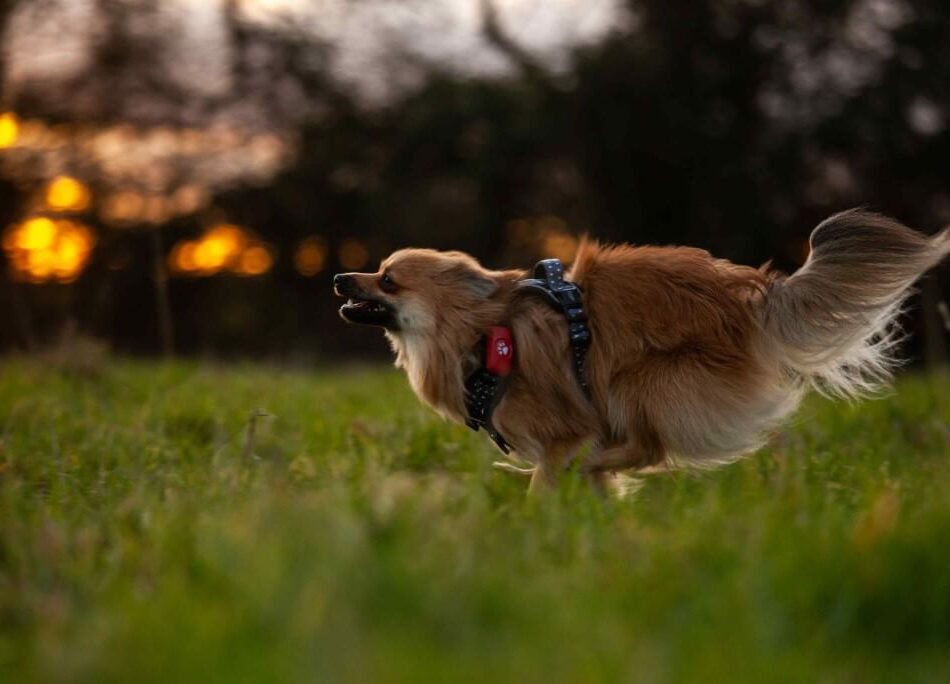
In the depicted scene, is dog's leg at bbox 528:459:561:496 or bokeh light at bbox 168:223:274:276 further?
bokeh light at bbox 168:223:274:276

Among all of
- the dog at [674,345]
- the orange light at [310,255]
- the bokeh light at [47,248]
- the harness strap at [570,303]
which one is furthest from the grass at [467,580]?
the orange light at [310,255]

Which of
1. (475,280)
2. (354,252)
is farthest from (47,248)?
(475,280)

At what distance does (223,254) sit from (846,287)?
9.93m

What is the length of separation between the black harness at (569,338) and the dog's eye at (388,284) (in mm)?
494

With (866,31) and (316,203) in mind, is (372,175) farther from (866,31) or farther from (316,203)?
(866,31)

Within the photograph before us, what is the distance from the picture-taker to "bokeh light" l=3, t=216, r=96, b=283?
438 inches

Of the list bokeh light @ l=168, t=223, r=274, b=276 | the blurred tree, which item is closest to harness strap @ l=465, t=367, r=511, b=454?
the blurred tree

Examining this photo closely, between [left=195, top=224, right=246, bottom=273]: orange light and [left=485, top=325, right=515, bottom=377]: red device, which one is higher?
[left=195, top=224, right=246, bottom=273]: orange light

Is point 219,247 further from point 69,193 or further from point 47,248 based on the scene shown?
point 47,248

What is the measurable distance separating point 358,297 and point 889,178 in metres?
9.16

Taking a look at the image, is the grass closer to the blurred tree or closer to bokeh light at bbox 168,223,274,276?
the blurred tree

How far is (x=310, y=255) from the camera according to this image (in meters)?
13.2

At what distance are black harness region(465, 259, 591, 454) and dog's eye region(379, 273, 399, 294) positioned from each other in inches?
19.4

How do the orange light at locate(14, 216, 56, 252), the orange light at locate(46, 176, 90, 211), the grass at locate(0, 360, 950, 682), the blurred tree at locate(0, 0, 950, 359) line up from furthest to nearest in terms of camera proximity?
the blurred tree at locate(0, 0, 950, 359), the orange light at locate(46, 176, 90, 211), the orange light at locate(14, 216, 56, 252), the grass at locate(0, 360, 950, 682)
